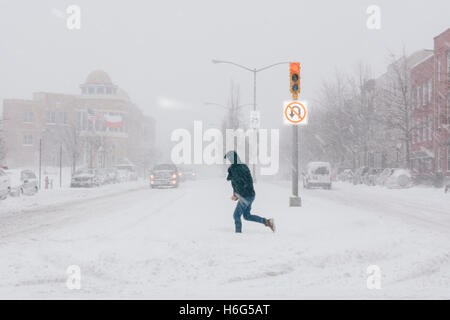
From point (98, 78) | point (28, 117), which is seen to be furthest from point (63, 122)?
point (98, 78)

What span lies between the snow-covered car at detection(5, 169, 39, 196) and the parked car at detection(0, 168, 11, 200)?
27.7 inches

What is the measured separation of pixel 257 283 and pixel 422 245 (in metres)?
4.21

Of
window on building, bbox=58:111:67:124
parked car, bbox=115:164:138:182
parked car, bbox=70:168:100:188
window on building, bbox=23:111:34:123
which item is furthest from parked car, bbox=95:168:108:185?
window on building, bbox=23:111:34:123

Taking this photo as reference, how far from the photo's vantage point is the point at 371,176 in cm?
4169

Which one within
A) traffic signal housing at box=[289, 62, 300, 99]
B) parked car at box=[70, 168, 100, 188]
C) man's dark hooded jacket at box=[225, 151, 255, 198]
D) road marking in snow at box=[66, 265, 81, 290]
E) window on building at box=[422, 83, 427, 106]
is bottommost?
road marking in snow at box=[66, 265, 81, 290]

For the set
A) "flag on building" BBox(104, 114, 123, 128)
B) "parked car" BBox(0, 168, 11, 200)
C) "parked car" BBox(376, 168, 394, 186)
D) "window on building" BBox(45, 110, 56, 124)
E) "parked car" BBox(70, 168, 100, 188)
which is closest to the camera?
"parked car" BBox(0, 168, 11, 200)

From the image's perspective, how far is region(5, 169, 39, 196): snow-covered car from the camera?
2512 cm

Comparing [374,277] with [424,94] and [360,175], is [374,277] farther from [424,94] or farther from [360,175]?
[424,94]

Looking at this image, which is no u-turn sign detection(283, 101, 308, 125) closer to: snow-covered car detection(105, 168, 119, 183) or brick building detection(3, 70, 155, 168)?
snow-covered car detection(105, 168, 119, 183)

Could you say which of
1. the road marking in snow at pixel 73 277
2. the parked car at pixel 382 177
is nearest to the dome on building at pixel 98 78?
the parked car at pixel 382 177

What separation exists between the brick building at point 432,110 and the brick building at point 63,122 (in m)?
44.6

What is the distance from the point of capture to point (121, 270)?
7664 mm
